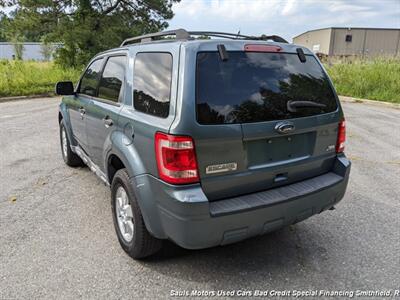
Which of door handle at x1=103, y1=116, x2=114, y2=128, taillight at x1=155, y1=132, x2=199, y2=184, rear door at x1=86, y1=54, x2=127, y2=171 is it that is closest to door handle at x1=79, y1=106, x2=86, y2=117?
rear door at x1=86, y1=54, x2=127, y2=171

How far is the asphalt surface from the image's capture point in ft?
8.85

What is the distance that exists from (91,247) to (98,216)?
2.12ft

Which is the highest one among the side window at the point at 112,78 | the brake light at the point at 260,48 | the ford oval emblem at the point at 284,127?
the brake light at the point at 260,48

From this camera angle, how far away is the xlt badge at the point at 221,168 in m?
2.43

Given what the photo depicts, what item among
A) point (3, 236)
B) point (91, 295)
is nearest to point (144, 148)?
point (91, 295)

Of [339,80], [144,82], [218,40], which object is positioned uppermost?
[218,40]

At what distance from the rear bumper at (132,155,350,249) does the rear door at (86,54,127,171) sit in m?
0.87

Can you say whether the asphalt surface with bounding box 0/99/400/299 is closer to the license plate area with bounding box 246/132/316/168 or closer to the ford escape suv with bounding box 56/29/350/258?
the ford escape suv with bounding box 56/29/350/258

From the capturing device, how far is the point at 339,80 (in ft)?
53.1

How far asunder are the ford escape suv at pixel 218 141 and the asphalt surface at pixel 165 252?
0.31 metres

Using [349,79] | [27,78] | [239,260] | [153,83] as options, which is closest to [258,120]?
[153,83]

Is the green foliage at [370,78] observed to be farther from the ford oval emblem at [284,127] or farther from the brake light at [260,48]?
the ford oval emblem at [284,127]

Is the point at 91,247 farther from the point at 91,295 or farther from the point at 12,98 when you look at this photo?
the point at 12,98

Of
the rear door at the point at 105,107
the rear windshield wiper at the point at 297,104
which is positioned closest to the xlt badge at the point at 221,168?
the rear windshield wiper at the point at 297,104
